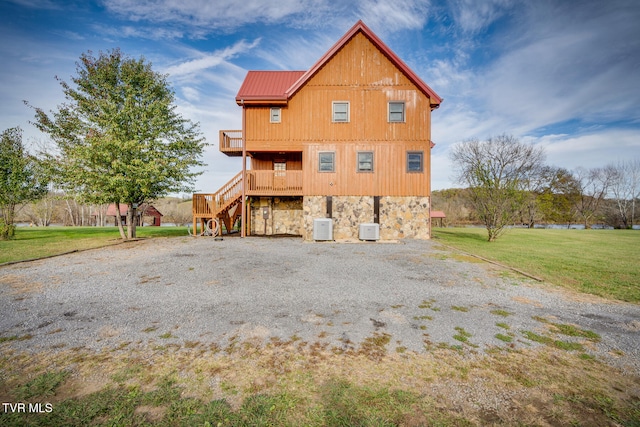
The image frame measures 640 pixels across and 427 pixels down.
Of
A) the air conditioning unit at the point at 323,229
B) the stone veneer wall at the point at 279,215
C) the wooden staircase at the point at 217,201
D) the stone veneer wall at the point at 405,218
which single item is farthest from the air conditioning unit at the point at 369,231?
the wooden staircase at the point at 217,201

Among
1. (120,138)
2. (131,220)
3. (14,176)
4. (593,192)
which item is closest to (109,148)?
(120,138)

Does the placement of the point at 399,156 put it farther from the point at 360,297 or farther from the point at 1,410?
the point at 1,410

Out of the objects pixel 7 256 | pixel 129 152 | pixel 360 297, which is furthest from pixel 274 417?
pixel 129 152

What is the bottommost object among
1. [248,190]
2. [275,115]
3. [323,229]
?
[323,229]

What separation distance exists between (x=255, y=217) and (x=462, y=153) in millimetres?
15609

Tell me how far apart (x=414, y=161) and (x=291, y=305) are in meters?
12.6

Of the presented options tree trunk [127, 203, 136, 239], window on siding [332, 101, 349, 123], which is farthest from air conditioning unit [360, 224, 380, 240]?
tree trunk [127, 203, 136, 239]

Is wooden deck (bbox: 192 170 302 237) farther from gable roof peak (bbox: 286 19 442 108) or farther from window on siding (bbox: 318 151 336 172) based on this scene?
gable roof peak (bbox: 286 19 442 108)

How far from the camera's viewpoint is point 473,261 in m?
9.43

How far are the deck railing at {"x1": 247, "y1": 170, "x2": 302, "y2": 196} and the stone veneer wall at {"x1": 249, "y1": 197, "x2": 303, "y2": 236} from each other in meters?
1.77

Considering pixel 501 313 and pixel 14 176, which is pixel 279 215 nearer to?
pixel 501 313

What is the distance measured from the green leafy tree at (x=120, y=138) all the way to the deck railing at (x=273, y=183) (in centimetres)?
355

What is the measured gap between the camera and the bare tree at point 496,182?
16266mm

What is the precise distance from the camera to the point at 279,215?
57.4 feet
